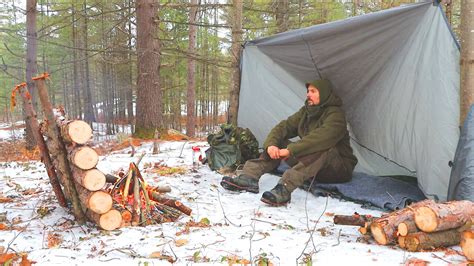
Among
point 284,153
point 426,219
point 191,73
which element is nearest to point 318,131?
point 284,153

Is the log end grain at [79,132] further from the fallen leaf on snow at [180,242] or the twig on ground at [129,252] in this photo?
the fallen leaf on snow at [180,242]

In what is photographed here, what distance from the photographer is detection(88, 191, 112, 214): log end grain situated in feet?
9.31

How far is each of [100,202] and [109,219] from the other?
0.51 ft

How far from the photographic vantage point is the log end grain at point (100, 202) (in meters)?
2.84

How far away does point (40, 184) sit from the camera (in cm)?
446

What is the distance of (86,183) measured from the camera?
9.34 ft

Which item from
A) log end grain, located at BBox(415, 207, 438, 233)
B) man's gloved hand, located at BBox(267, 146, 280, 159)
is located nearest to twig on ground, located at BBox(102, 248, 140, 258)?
log end grain, located at BBox(415, 207, 438, 233)

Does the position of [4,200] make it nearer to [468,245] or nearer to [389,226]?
[389,226]

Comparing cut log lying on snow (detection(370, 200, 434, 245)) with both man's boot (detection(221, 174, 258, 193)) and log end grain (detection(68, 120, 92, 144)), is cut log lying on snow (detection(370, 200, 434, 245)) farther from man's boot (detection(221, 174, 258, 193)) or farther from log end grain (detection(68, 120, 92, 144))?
log end grain (detection(68, 120, 92, 144))

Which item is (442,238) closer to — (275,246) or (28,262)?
(275,246)

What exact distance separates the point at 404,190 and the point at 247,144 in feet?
6.95

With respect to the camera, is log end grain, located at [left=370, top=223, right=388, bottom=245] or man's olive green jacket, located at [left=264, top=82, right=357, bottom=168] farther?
man's olive green jacket, located at [left=264, top=82, right=357, bottom=168]

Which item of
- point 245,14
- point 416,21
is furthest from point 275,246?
point 245,14

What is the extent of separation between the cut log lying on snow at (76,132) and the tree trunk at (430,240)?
7.90 feet
